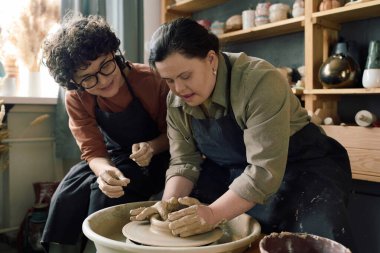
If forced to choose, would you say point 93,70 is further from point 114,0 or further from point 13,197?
point 13,197

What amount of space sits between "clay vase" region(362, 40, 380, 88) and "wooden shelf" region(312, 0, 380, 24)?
149 mm

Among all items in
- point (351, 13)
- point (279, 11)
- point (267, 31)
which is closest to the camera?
point (351, 13)

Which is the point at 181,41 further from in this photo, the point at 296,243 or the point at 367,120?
the point at 367,120

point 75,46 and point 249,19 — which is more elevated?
point 249,19

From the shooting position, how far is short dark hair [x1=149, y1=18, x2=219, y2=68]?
37.1 inches

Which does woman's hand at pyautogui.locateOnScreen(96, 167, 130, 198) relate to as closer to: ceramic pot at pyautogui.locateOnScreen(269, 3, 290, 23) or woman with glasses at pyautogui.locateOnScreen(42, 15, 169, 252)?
woman with glasses at pyautogui.locateOnScreen(42, 15, 169, 252)

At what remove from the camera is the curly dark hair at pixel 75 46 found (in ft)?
4.00

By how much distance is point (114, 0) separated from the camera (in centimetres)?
219

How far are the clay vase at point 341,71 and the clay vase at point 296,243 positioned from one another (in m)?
1.08

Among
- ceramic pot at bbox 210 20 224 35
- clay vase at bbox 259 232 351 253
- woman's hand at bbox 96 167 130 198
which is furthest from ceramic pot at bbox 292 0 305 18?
clay vase at bbox 259 232 351 253

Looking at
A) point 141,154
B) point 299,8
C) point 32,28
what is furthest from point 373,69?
point 32,28

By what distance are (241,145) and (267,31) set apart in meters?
1.08

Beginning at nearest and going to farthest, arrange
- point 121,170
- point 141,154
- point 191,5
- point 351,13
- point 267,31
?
1. point 141,154
2. point 121,170
3. point 351,13
4. point 267,31
5. point 191,5

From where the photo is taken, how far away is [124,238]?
1.05 m
